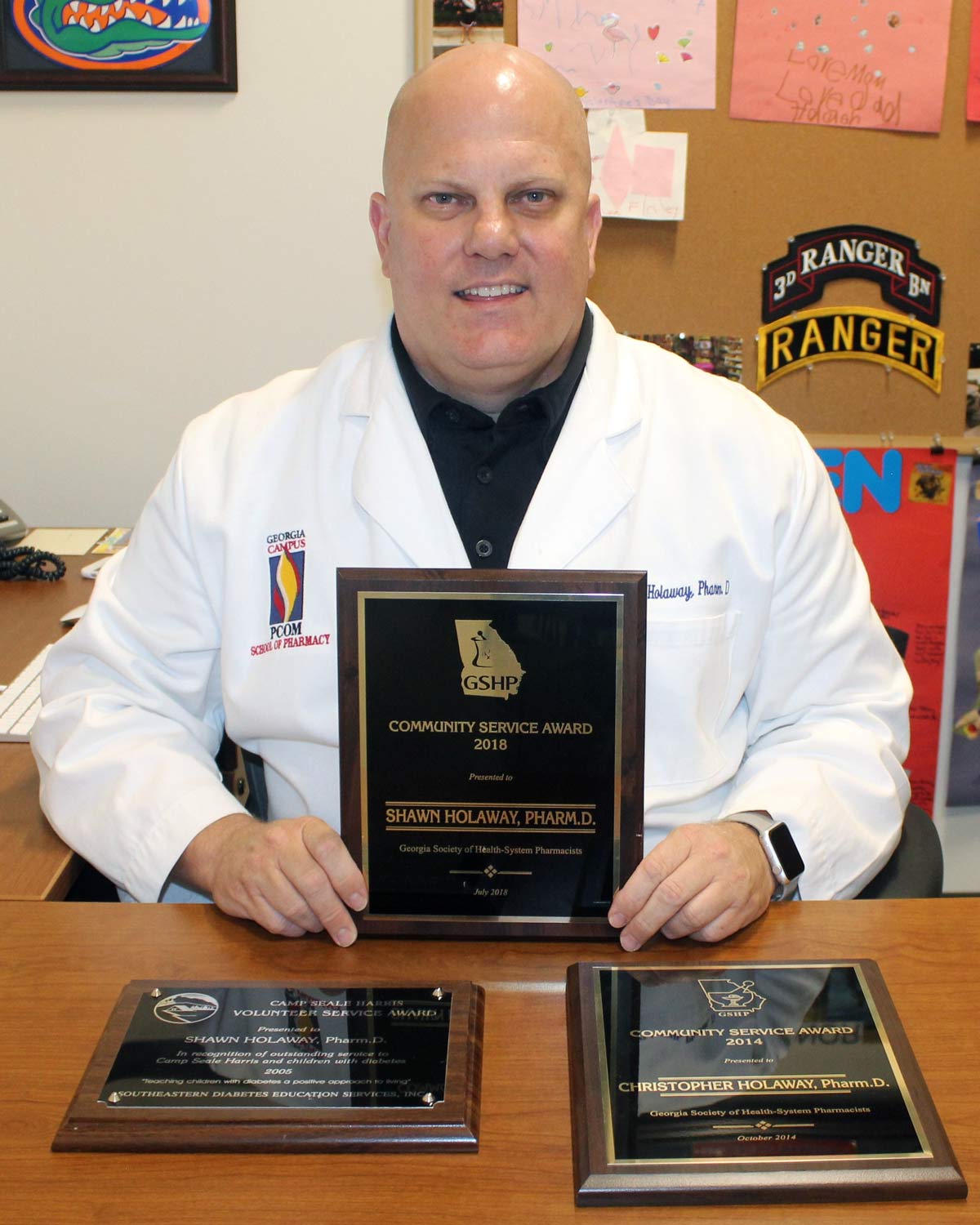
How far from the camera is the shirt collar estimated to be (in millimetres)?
1619

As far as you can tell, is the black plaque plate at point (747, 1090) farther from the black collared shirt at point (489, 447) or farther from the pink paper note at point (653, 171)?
the pink paper note at point (653, 171)

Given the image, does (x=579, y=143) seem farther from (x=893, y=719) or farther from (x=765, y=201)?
(x=765, y=201)

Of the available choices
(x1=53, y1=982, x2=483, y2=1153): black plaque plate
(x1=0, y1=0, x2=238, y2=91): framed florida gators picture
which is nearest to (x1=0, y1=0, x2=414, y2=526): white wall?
(x1=0, y1=0, x2=238, y2=91): framed florida gators picture

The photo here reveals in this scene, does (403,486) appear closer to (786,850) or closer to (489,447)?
(489,447)

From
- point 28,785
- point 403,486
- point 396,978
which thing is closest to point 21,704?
point 28,785

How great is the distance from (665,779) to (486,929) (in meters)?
0.43

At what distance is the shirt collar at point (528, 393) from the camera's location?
5.31ft

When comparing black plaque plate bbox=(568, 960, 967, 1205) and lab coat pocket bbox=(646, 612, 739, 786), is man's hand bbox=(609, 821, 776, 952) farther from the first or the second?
lab coat pocket bbox=(646, 612, 739, 786)

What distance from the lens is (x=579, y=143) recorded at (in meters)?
1.57

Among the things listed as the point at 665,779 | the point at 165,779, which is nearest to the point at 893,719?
the point at 665,779

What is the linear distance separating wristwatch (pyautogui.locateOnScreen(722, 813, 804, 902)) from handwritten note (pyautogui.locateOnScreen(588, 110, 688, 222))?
1.57m

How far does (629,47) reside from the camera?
2.46 m

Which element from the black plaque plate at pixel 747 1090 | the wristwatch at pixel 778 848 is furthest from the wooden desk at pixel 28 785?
the wristwatch at pixel 778 848

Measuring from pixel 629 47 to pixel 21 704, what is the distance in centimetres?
172
